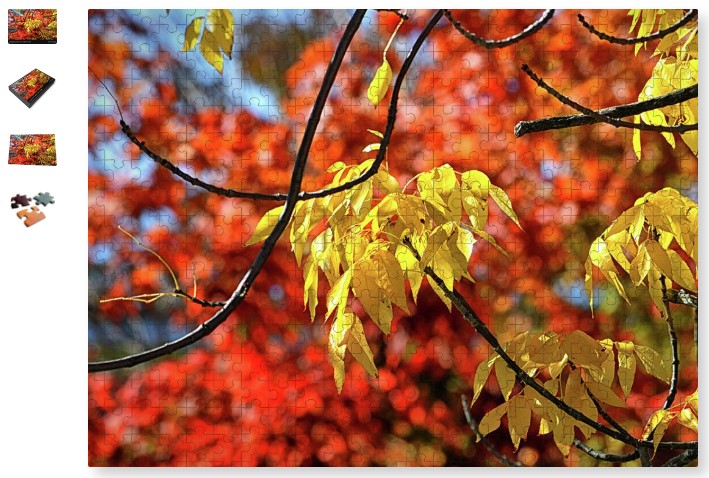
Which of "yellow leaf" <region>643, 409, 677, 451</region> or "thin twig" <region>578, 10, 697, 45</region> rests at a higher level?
"thin twig" <region>578, 10, 697, 45</region>

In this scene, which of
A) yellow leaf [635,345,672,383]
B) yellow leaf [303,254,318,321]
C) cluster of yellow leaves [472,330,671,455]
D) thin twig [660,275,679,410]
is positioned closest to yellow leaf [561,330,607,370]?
cluster of yellow leaves [472,330,671,455]

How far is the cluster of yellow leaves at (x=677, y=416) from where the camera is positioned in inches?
74.2

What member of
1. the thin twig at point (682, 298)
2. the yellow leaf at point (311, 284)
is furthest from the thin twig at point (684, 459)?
the yellow leaf at point (311, 284)

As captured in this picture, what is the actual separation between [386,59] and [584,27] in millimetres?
474

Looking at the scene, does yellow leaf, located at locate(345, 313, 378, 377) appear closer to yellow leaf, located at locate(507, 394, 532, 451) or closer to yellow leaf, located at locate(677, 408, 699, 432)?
yellow leaf, located at locate(507, 394, 532, 451)

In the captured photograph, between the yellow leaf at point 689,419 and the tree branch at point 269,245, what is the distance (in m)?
1.06

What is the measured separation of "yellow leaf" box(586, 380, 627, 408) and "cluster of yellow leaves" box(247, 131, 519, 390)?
368 mm

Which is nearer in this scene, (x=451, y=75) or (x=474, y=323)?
(x=474, y=323)

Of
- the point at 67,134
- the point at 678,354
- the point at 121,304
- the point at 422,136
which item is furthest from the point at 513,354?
the point at 67,134

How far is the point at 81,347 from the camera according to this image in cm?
191

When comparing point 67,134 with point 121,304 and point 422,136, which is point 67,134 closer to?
point 121,304

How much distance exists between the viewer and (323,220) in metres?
1.84

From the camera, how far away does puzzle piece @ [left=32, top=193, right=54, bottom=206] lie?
6.26ft

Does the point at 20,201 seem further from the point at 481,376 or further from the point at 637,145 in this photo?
the point at 637,145
